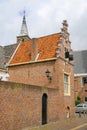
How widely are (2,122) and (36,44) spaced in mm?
14629

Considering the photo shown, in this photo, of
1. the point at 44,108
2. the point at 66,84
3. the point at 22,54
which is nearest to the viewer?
the point at 44,108

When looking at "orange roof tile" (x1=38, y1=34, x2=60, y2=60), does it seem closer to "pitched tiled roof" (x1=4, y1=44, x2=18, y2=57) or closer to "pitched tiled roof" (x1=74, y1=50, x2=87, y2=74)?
"pitched tiled roof" (x1=4, y1=44, x2=18, y2=57)

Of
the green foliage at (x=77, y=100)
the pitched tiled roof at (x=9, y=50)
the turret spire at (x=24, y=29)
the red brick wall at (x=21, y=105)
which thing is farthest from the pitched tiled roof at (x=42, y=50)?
the green foliage at (x=77, y=100)

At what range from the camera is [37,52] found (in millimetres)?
28891

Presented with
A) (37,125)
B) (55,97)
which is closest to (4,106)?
(37,125)

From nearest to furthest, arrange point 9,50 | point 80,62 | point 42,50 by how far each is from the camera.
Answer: point 42,50, point 9,50, point 80,62

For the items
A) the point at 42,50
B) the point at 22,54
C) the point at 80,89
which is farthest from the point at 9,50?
the point at 80,89

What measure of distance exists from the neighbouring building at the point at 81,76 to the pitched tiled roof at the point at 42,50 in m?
21.9

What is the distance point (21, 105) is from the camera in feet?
59.2

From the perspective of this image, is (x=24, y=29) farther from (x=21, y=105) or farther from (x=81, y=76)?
(x=21, y=105)

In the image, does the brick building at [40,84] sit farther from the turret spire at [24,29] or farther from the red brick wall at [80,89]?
the red brick wall at [80,89]

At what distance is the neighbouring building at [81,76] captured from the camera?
51.0 m

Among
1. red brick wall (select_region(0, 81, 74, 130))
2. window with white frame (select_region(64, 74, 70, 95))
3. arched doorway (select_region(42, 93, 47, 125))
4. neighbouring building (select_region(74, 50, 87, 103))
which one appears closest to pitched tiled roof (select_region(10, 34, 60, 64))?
window with white frame (select_region(64, 74, 70, 95))

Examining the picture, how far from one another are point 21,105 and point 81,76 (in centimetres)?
3561
